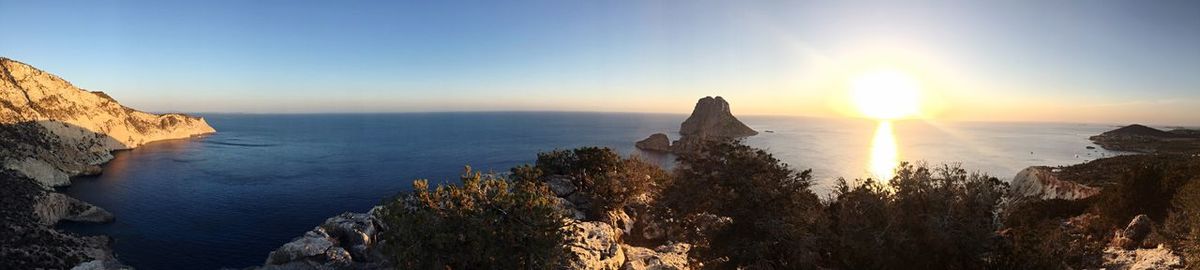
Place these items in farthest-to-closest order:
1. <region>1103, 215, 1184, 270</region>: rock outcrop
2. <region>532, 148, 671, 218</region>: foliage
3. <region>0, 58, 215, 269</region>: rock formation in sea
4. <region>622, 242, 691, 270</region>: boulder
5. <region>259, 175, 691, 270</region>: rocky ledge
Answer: <region>0, 58, 215, 269</region>: rock formation in sea < <region>532, 148, 671, 218</region>: foliage < <region>622, 242, 691, 270</region>: boulder < <region>259, 175, 691, 270</region>: rocky ledge < <region>1103, 215, 1184, 270</region>: rock outcrop

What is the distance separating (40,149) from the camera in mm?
95250

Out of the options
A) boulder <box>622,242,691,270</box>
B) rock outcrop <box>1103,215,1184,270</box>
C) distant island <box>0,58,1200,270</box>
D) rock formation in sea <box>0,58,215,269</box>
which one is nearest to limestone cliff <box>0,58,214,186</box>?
rock formation in sea <box>0,58,215,269</box>

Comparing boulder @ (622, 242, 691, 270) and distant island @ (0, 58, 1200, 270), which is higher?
distant island @ (0, 58, 1200, 270)

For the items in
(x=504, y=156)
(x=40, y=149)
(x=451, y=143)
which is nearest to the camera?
(x=40, y=149)

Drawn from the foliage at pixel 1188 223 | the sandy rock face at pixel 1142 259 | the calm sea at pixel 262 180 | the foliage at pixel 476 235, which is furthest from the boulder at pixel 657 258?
the calm sea at pixel 262 180

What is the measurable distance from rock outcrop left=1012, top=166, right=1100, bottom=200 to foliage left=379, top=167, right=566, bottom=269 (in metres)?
52.1

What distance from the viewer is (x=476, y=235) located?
21.4m

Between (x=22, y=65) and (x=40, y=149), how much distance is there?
48.4 meters

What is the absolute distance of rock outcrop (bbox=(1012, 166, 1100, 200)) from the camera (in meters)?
48.0

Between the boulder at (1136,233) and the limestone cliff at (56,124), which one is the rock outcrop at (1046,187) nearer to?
the boulder at (1136,233)

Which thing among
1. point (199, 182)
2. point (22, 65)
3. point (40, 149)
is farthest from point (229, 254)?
point (22, 65)

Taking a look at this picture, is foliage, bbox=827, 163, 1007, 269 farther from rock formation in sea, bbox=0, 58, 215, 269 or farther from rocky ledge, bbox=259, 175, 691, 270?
rock formation in sea, bbox=0, 58, 215, 269

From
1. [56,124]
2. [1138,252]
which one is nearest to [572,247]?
[1138,252]

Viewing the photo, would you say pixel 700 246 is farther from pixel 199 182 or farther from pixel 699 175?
pixel 199 182
